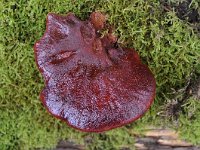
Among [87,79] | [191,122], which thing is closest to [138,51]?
[87,79]

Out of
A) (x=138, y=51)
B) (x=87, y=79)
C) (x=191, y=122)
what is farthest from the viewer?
(x=191, y=122)

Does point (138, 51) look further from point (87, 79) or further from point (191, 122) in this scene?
point (191, 122)

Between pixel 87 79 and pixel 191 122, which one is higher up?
pixel 87 79

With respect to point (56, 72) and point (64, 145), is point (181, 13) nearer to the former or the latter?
point (56, 72)

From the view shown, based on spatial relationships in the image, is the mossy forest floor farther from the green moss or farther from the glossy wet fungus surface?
the glossy wet fungus surface

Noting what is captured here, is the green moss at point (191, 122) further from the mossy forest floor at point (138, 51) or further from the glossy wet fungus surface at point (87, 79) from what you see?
the glossy wet fungus surface at point (87, 79)

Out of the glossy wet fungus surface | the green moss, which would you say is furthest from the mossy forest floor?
the glossy wet fungus surface
